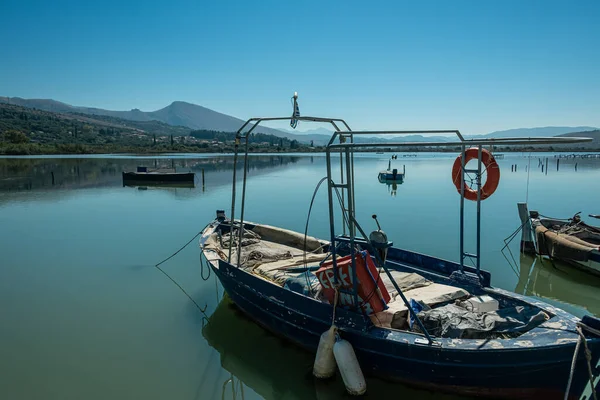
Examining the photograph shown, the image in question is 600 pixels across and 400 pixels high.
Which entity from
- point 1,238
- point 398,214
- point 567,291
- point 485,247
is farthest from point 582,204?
point 1,238

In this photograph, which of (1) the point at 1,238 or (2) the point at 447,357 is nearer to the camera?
(2) the point at 447,357

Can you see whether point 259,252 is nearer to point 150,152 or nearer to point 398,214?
point 398,214

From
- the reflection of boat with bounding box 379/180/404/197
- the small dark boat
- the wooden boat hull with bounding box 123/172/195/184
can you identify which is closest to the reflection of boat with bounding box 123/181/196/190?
the small dark boat

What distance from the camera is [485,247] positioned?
49.5 ft

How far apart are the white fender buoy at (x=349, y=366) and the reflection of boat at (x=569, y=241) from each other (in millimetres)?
9126

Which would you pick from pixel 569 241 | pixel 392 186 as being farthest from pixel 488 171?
Result: pixel 392 186

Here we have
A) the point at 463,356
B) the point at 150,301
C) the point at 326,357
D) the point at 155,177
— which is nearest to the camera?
the point at 463,356

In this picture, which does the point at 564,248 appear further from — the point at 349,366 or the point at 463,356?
the point at 349,366

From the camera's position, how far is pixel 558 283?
11570mm

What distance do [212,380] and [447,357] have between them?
4.03 metres

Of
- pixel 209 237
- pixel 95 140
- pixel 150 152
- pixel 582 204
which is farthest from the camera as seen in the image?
pixel 95 140

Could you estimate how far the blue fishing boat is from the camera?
4.95 meters

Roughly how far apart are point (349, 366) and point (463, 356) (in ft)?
5.15

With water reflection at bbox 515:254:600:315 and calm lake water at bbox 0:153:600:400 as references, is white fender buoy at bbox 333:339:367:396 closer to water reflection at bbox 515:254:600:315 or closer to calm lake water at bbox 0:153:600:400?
calm lake water at bbox 0:153:600:400
